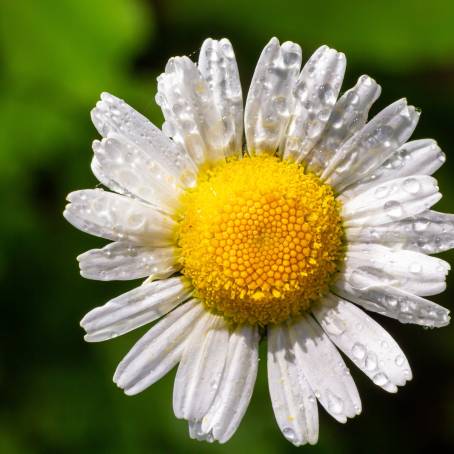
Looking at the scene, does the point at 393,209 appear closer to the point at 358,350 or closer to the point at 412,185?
the point at 412,185

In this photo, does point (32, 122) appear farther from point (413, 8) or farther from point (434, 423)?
point (434, 423)

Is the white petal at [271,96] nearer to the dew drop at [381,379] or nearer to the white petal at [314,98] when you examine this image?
the white petal at [314,98]

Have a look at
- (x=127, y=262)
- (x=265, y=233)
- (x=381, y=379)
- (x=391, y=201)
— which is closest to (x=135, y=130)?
(x=127, y=262)

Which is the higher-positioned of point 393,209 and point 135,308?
point 393,209

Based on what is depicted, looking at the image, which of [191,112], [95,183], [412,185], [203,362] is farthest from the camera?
[95,183]

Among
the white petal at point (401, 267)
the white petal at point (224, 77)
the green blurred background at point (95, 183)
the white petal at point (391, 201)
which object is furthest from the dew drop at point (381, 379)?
the green blurred background at point (95, 183)

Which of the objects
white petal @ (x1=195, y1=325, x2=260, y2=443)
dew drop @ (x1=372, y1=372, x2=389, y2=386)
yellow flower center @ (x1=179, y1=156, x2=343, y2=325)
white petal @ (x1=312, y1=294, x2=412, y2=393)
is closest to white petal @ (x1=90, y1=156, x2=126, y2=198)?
yellow flower center @ (x1=179, y1=156, x2=343, y2=325)
